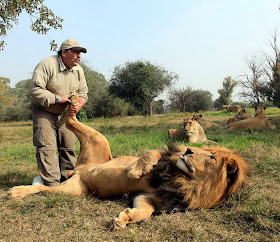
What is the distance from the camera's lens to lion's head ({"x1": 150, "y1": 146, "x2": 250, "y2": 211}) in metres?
2.58

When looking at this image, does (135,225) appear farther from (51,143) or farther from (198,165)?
(51,143)

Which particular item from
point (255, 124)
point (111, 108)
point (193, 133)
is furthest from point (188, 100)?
point (193, 133)

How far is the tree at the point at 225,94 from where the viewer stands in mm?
55906

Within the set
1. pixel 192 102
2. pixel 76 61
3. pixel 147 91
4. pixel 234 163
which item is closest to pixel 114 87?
pixel 147 91

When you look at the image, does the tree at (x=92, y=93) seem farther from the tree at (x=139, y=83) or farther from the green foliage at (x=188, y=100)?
the green foliage at (x=188, y=100)

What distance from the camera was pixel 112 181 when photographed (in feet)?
10.2

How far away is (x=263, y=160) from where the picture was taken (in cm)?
444

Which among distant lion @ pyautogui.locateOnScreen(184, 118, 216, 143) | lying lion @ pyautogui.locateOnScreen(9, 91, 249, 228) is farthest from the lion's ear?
distant lion @ pyautogui.locateOnScreen(184, 118, 216, 143)

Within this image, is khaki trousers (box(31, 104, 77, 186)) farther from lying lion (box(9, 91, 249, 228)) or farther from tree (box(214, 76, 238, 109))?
tree (box(214, 76, 238, 109))

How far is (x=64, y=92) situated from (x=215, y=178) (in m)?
2.64

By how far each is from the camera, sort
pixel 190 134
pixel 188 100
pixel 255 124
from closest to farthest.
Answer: pixel 190 134
pixel 255 124
pixel 188 100

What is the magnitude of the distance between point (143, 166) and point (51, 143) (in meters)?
1.64

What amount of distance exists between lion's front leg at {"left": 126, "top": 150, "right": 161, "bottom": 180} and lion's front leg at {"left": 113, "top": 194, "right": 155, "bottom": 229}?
24 centimetres

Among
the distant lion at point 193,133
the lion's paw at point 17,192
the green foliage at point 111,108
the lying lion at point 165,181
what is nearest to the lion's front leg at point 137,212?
the lying lion at point 165,181
